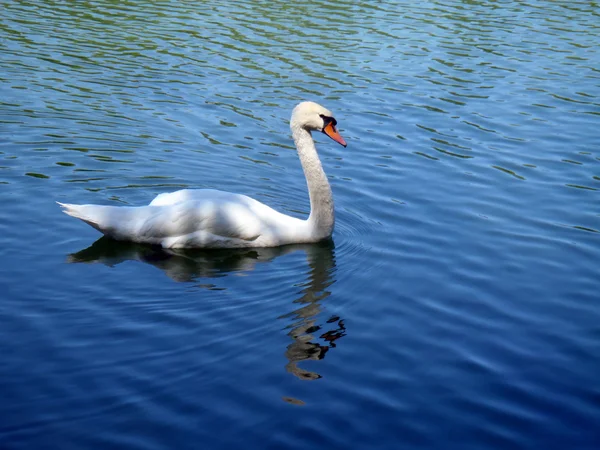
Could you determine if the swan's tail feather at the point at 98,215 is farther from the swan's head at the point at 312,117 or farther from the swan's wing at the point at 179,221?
the swan's head at the point at 312,117

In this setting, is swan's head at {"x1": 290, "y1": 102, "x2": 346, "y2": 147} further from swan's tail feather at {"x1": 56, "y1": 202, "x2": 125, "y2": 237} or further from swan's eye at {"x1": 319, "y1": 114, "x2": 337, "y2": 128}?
swan's tail feather at {"x1": 56, "y1": 202, "x2": 125, "y2": 237}

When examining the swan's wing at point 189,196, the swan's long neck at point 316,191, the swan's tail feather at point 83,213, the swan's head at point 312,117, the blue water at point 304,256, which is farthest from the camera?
the swan's head at point 312,117

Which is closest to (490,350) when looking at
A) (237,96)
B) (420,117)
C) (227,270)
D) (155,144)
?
(227,270)

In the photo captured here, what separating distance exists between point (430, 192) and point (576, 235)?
67.2 inches

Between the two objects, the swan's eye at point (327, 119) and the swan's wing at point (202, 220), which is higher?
the swan's eye at point (327, 119)

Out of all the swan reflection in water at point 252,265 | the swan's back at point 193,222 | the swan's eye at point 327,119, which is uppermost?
the swan's eye at point 327,119

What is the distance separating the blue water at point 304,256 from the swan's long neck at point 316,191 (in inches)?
7.3

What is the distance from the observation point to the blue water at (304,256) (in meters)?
5.55

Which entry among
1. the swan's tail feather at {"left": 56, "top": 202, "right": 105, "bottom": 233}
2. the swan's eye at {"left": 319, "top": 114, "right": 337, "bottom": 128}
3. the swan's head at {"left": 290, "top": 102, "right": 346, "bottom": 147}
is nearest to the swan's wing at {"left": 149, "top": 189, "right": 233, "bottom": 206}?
the swan's tail feather at {"left": 56, "top": 202, "right": 105, "bottom": 233}

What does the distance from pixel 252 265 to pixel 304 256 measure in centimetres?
55

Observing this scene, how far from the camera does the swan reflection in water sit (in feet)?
21.9

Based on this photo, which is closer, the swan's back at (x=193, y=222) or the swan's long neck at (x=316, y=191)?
the swan's back at (x=193, y=222)

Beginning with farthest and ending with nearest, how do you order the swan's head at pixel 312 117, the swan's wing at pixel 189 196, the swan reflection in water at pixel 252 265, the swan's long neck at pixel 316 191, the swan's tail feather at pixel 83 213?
the swan's head at pixel 312 117 < the swan's long neck at pixel 316 191 < the swan's wing at pixel 189 196 < the swan's tail feather at pixel 83 213 < the swan reflection in water at pixel 252 265

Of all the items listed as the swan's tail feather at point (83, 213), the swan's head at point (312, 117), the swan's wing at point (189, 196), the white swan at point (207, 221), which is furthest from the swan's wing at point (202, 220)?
the swan's head at point (312, 117)
